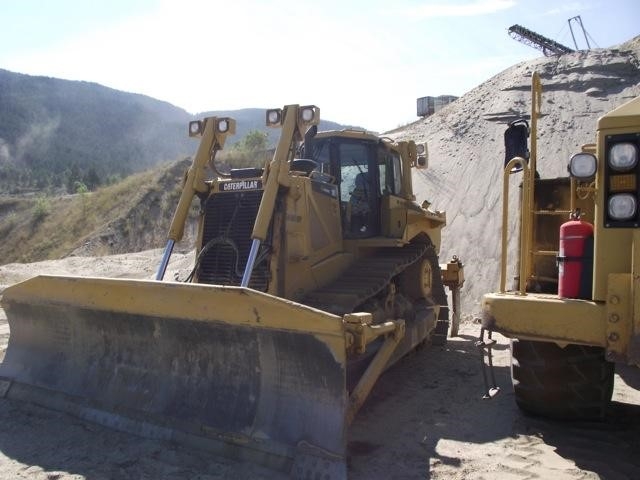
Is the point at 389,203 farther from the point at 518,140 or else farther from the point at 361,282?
the point at 518,140

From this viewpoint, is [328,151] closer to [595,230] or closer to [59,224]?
[595,230]

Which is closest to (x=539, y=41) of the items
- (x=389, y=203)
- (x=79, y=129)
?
(x=389, y=203)

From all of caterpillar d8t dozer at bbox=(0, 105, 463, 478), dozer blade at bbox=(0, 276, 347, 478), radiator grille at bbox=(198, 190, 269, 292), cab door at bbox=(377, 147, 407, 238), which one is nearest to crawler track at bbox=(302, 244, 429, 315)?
caterpillar d8t dozer at bbox=(0, 105, 463, 478)

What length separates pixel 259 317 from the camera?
3.96m

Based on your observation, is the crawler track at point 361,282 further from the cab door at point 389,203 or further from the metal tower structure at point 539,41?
the metal tower structure at point 539,41

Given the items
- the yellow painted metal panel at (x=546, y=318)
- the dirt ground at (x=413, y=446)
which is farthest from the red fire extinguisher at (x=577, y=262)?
the dirt ground at (x=413, y=446)

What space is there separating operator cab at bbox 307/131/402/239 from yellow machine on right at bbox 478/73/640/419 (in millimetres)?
2715

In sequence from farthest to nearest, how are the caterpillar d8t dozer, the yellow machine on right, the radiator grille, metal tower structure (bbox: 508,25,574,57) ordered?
metal tower structure (bbox: 508,25,574,57) → the radiator grille → the caterpillar d8t dozer → the yellow machine on right

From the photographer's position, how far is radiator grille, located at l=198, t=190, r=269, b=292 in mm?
5516

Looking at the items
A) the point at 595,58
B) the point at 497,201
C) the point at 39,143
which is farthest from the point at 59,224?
the point at 39,143

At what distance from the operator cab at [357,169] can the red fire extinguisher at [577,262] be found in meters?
3.43

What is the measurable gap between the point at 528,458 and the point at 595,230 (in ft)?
5.29

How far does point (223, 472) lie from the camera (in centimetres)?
372

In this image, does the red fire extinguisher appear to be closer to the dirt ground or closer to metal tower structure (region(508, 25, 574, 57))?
the dirt ground
